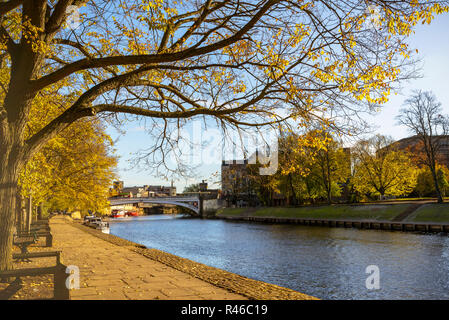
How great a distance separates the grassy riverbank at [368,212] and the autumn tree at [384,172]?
7245 mm

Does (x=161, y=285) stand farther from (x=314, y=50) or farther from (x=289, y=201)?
(x=289, y=201)

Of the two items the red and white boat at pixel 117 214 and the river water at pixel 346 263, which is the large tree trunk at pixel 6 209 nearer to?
the river water at pixel 346 263

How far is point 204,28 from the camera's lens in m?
10.2

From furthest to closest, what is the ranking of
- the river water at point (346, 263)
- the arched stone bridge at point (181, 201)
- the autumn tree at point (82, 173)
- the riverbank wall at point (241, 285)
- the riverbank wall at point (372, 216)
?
the arched stone bridge at point (181, 201), the riverbank wall at point (372, 216), the autumn tree at point (82, 173), the river water at point (346, 263), the riverbank wall at point (241, 285)

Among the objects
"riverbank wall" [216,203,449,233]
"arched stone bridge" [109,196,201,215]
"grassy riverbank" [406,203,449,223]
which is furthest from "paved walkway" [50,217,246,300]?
"arched stone bridge" [109,196,201,215]

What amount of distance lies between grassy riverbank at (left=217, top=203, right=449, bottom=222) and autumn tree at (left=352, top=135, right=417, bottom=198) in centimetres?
724

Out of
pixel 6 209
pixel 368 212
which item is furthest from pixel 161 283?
pixel 368 212

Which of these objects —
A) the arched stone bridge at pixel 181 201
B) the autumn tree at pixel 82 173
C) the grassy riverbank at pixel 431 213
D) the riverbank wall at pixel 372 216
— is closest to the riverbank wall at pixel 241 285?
the autumn tree at pixel 82 173

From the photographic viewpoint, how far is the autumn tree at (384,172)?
2229 inches

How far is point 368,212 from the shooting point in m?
47.8

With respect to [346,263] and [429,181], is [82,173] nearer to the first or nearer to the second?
[346,263]

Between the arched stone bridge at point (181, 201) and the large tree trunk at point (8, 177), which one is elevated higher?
the large tree trunk at point (8, 177)

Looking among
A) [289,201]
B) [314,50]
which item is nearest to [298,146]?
[314,50]
